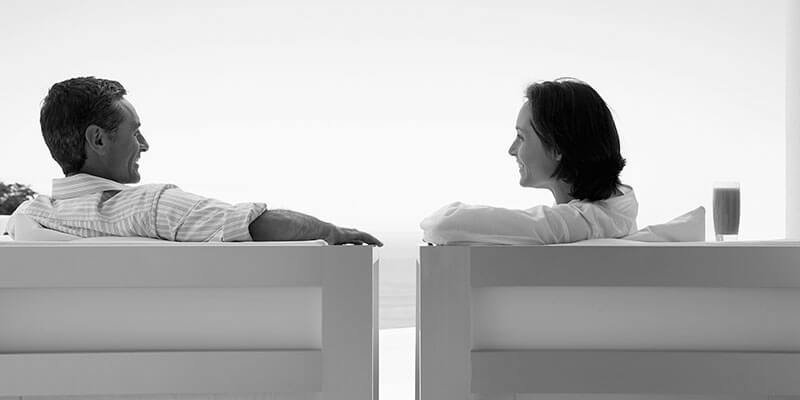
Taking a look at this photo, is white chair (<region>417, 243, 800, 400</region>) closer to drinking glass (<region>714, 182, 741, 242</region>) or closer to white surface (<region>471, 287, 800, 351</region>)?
white surface (<region>471, 287, 800, 351</region>)

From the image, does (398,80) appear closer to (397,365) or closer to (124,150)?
(397,365)

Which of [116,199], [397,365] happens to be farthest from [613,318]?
[397,365]

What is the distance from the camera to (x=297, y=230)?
1377 mm

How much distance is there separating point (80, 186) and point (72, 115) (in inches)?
7.0

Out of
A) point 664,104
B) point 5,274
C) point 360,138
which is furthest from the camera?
point 360,138

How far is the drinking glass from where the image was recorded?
2.04 m

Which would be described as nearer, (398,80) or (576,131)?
(576,131)

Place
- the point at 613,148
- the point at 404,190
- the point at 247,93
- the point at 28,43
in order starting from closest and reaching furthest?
the point at 613,148 < the point at 28,43 < the point at 247,93 < the point at 404,190

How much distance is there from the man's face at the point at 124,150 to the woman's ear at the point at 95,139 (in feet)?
0.05

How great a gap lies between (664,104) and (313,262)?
789 cm

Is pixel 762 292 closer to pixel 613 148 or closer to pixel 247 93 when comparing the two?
pixel 613 148

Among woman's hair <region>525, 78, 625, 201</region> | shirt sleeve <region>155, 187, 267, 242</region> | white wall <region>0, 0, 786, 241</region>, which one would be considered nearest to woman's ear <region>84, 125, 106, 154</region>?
shirt sleeve <region>155, 187, 267, 242</region>

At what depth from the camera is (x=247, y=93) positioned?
30.0ft

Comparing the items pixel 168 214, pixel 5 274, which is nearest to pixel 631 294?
pixel 168 214
